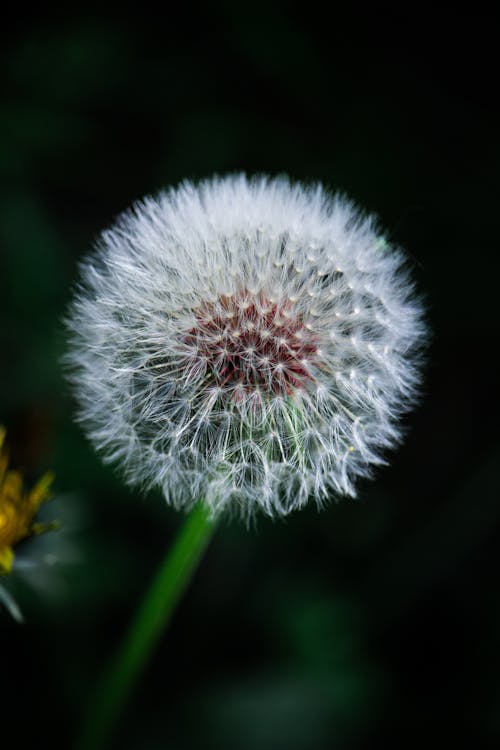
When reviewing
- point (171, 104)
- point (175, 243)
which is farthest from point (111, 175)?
point (175, 243)

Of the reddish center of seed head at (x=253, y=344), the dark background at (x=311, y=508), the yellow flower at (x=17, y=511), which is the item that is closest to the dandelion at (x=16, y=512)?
the yellow flower at (x=17, y=511)

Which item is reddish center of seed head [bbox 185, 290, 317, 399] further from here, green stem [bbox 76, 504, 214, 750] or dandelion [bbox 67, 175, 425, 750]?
green stem [bbox 76, 504, 214, 750]

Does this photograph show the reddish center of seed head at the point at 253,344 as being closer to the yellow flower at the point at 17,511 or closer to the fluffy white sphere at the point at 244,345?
the fluffy white sphere at the point at 244,345

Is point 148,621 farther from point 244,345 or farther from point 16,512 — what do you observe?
point 244,345

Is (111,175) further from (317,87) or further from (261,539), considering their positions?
(261,539)

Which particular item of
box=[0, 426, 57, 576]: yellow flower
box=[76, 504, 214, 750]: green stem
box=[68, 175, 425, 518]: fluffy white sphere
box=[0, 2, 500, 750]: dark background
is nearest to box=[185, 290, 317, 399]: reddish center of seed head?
box=[68, 175, 425, 518]: fluffy white sphere

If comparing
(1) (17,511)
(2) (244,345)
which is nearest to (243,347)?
(2) (244,345)
